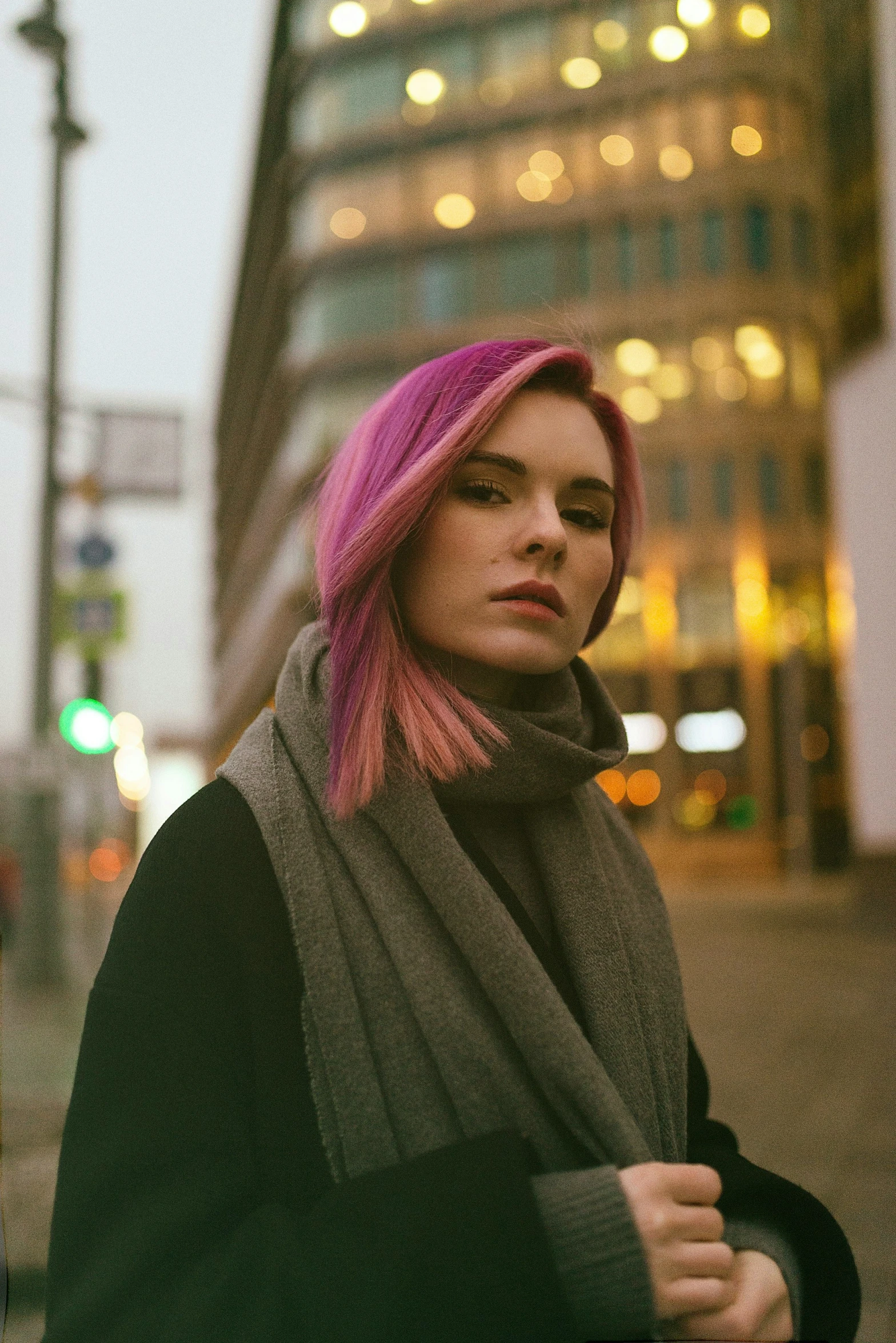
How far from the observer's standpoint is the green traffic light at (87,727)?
30.2 ft

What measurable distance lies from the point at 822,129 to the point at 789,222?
1693 cm

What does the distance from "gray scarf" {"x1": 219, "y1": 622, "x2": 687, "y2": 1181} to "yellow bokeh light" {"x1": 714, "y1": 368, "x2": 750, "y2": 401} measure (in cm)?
3139

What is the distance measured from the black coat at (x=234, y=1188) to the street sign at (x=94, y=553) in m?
9.63

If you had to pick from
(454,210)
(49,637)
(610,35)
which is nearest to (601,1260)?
(49,637)

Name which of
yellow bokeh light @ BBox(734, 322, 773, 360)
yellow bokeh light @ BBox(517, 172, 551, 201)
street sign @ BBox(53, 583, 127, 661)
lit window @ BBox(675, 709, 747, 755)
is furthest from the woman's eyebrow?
yellow bokeh light @ BBox(517, 172, 551, 201)

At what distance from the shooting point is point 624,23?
27688 mm

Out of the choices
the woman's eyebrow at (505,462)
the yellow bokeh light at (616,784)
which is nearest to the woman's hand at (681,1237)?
the woman's eyebrow at (505,462)

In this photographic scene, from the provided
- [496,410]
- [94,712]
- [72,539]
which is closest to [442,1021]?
[496,410]

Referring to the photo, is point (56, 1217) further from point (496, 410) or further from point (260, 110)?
point (260, 110)

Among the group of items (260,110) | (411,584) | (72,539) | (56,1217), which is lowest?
(56,1217)

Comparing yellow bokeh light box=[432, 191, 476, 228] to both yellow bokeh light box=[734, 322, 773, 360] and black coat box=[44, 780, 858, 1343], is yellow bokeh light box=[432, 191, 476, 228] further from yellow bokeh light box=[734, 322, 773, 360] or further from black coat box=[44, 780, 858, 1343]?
black coat box=[44, 780, 858, 1343]

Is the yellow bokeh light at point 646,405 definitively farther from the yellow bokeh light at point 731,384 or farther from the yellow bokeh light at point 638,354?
the yellow bokeh light at point 731,384

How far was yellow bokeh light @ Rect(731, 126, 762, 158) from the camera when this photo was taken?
2872cm

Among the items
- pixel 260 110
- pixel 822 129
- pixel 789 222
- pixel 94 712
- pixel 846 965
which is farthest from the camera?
pixel 260 110
